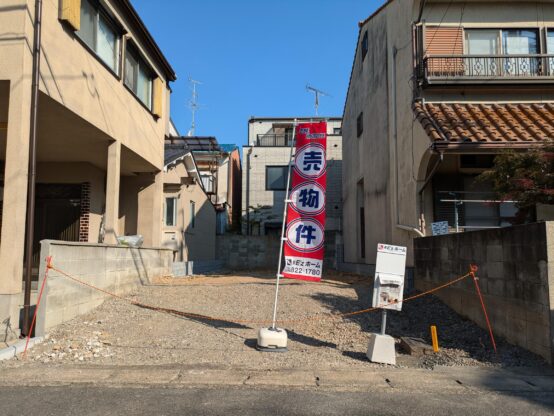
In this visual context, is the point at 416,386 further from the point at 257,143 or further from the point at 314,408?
the point at 257,143

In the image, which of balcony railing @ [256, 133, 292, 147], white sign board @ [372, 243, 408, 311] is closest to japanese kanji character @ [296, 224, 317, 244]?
white sign board @ [372, 243, 408, 311]

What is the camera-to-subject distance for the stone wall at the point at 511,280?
5383 millimetres

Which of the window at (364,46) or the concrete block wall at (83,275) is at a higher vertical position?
the window at (364,46)

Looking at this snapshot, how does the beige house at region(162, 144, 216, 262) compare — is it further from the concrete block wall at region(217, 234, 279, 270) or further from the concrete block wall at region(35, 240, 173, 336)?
the concrete block wall at region(35, 240, 173, 336)

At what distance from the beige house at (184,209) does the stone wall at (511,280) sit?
30.2ft

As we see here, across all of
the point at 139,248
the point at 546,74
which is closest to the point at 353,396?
the point at 139,248

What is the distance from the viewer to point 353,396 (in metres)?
4.58

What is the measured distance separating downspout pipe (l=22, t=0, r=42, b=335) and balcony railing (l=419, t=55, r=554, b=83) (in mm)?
7793

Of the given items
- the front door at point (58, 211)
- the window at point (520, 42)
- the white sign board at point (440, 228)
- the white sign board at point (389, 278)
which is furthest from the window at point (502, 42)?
the front door at point (58, 211)

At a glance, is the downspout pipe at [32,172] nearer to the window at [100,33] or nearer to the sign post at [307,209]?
the window at [100,33]

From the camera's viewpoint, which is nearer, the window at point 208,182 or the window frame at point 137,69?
the window frame at point 137,69

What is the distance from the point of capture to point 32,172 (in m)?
6.81

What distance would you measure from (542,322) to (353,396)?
8.40 feet

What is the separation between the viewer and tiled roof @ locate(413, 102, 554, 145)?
356 inches
